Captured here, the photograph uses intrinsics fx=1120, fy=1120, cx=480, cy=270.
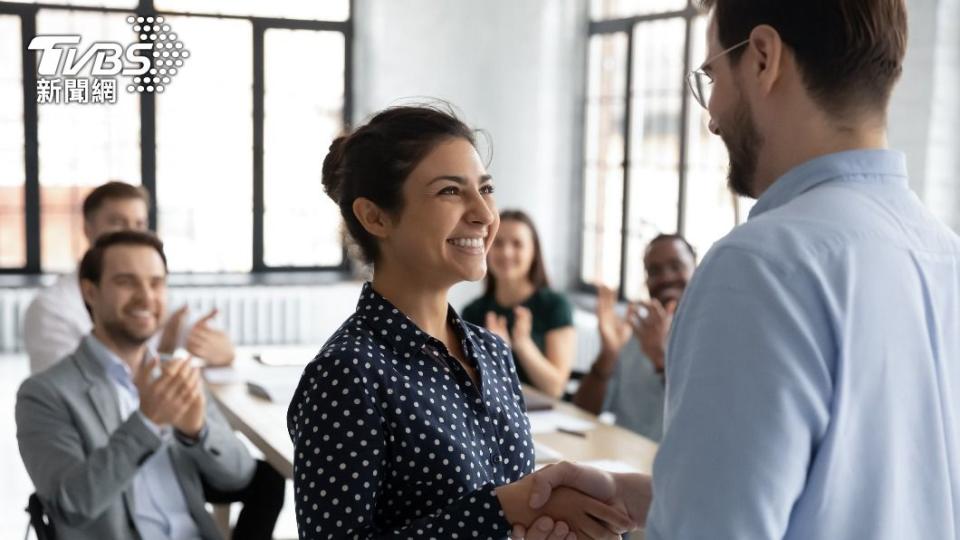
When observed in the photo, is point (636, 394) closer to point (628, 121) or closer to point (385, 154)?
point (385, 154)

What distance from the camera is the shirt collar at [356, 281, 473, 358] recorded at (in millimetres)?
1649

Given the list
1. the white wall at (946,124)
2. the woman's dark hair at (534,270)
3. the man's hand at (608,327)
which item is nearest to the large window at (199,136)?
the woman's dark hair at (534,270)

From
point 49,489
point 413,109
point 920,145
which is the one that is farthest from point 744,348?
point 920,145

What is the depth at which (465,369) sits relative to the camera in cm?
174

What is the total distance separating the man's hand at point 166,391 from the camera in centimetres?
274

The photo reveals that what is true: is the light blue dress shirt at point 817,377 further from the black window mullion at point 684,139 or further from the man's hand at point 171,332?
the black window mullion at point 684,139

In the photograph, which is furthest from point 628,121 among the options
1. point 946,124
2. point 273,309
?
point 946,124

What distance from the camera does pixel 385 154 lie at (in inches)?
68.2

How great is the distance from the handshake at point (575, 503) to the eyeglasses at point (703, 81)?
57 centimetres

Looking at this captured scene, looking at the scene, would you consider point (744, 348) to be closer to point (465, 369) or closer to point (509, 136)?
point (465, 369)

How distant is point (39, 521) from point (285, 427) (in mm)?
840

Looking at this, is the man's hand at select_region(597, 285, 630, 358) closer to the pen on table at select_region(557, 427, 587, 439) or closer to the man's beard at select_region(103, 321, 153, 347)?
the pen on table at select_region(557, 427, 587, 439)

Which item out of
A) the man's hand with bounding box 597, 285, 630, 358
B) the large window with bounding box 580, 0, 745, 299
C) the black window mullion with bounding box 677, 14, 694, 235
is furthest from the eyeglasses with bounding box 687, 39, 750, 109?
the black window mullion with bounding box 677, 14, 694, 235

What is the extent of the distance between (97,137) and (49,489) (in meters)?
5.95
